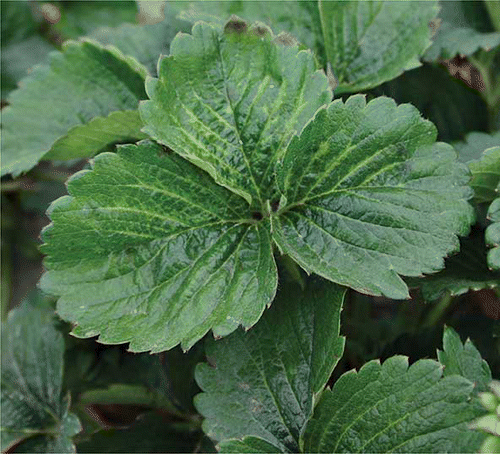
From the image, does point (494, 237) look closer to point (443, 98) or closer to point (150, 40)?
point (443, 98)

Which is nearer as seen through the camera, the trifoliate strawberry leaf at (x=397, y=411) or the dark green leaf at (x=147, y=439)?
the trifoliate strawberry leaf at (x=397, y=411)

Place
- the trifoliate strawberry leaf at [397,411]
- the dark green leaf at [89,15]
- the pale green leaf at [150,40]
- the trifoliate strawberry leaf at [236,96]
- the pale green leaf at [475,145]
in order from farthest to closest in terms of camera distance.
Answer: the dark green leaf at [89,15]
the pale green leaf at [150,40]
the pale green leaf at [475,145]
the trifoliate strawberry leaf at [236,96]
the trifoliate strawberry leaf at [397,411]

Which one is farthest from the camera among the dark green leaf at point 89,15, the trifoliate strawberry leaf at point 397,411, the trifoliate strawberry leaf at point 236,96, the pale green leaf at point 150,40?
the dark green leaf at point 89,15

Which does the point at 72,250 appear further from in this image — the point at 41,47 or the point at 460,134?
the point at 41,47

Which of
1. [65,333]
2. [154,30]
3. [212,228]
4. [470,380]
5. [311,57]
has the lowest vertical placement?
[470,380]

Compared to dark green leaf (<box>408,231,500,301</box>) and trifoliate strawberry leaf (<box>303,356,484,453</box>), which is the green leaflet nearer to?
dark green leaf (<box>408,231,500,301</box>)

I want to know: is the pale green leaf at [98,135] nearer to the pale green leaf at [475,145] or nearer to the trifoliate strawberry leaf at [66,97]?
the trifoliate strawberry leaf at [66,97]

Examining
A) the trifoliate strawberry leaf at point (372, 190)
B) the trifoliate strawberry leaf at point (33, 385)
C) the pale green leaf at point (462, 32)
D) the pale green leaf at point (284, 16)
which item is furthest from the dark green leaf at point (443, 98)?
the trifoliate strawberry leaf at point (33, 385)

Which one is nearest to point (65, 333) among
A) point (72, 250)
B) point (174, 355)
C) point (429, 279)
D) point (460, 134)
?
point (174, 355)
